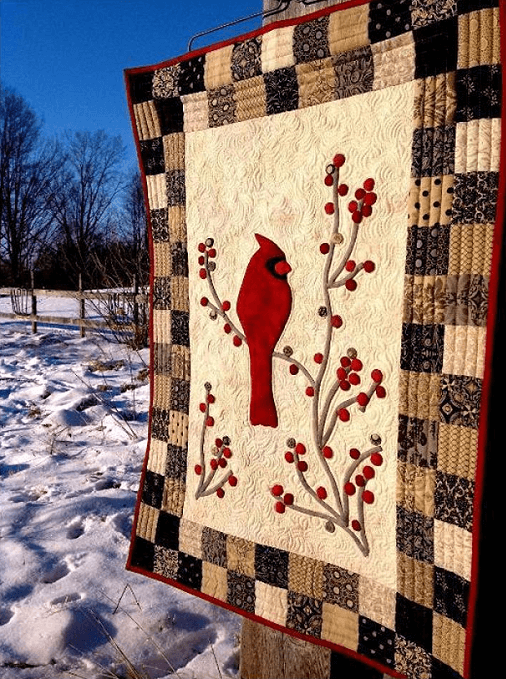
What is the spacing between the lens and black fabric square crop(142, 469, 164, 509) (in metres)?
1.57

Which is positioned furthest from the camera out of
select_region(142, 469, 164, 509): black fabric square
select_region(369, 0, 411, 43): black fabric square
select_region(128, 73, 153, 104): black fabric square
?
select_region(142, 469, 164, 509): black fabric square

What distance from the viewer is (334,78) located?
1.15 metres

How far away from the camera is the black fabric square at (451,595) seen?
102 cm

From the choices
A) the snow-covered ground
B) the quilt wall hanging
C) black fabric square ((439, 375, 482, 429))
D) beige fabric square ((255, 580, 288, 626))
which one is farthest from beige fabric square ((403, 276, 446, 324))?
the snow-covered ground

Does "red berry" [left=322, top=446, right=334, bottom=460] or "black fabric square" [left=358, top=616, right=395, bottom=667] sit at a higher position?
"red berry" [left=322, top=446, right=334, bottom=460]

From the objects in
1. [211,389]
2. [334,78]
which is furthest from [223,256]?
[334,78]

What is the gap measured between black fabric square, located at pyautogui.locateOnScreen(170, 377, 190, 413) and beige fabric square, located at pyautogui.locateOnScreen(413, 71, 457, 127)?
823 mm

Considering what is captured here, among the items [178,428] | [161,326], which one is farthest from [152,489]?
[161,326]

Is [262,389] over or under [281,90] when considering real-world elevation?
under

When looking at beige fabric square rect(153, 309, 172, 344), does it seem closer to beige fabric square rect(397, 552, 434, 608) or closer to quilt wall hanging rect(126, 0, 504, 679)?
quilt wall hanging rect(126, 0, 504, 679)

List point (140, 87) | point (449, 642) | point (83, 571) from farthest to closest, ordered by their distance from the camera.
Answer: point (83, 571) → point (140, 87) → point (449, 642)

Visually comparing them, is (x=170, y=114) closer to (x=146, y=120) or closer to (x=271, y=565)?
(x=146, y=120)

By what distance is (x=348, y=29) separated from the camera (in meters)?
1.11

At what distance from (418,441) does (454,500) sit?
0.12 meters
